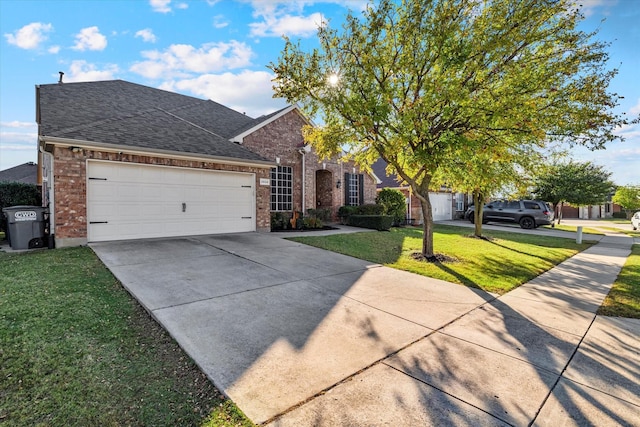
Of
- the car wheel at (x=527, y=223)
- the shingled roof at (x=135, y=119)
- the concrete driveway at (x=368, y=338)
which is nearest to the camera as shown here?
the concrete driveway at (x=368, y=338)

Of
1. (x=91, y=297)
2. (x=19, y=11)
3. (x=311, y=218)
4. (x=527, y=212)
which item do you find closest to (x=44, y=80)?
(x=19, y=11)

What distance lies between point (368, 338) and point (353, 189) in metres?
14.6

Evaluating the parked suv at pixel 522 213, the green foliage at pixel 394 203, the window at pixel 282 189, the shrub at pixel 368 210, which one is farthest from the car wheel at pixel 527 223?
the window at pixel 282 189

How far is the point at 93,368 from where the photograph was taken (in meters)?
2.78

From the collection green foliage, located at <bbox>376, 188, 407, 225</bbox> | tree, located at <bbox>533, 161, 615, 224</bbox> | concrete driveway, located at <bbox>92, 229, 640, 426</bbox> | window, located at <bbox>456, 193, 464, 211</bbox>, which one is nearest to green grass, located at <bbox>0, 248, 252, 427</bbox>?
concrete driveway, located at <bbox>92, 229, 640, 426</bbox>

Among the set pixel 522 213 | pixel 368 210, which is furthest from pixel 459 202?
pixel 368 210

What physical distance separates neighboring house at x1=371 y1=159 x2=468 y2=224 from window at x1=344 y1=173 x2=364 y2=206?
2436mm

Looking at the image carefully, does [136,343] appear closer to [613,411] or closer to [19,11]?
[613,411]

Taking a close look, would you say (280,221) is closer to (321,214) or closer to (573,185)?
(321,214)

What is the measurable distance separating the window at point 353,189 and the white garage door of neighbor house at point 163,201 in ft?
23.2

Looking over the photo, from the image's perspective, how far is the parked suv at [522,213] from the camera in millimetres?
18891

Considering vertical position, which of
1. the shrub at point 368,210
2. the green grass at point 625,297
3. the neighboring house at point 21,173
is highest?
the neighboring house at point 21,173

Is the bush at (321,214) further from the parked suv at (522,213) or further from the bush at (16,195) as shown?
the parked suv at (522,213)

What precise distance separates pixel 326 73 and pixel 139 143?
553 centimetres
